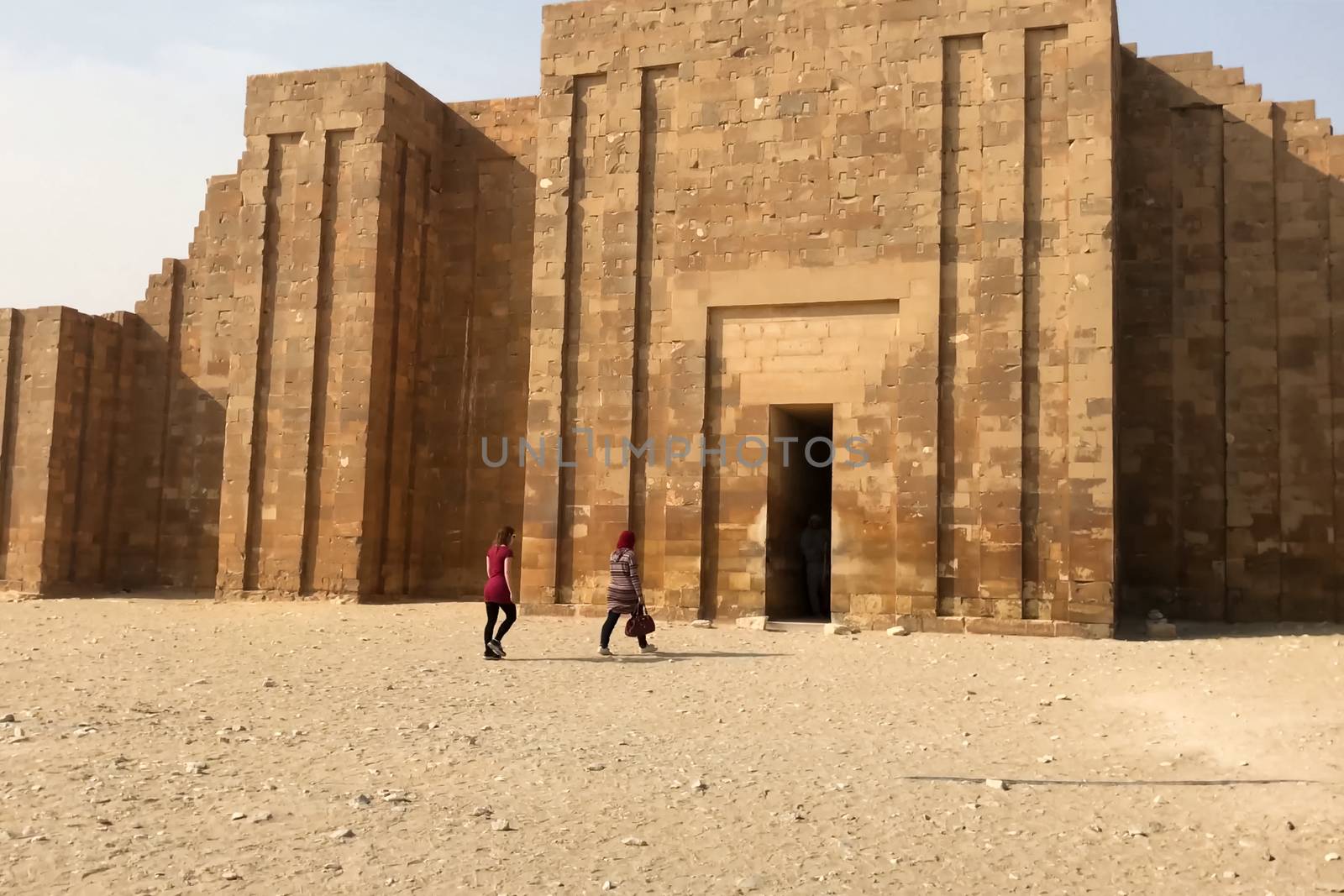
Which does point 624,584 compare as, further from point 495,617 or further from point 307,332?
point 307,332

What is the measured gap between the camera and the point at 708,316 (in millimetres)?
14203

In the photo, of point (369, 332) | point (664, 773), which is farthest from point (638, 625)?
point (369, 332)

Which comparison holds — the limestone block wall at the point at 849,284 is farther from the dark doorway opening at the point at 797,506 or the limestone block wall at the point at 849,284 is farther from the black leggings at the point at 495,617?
the black leggings at the point at 495,617

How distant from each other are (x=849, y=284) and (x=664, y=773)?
8.84 meters

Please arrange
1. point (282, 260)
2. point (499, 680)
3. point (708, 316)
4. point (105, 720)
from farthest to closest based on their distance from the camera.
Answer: point (282, 260) → point (708, 316) → point (499, 680) → point (105, 720)

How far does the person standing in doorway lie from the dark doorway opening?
0.01 m

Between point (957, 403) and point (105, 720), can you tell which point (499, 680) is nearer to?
point (105, 720)

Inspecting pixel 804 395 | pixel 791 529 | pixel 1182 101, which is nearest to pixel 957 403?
pixel 804 395

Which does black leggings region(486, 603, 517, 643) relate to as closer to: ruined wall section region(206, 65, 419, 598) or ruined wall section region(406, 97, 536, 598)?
ruined wall section region(206, 65, 419, 598)

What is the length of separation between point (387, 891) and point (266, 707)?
393 centimetres

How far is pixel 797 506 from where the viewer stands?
14859 mm

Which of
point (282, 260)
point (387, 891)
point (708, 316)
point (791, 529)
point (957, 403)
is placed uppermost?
point (282, 260)

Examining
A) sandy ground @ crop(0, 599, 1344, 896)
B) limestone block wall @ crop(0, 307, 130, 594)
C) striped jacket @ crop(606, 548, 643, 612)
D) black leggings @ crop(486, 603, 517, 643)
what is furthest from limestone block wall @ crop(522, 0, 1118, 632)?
limestone block wall @ crop(0, 307, 130, 594)

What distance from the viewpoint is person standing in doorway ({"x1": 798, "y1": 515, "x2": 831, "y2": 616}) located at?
14734mm
